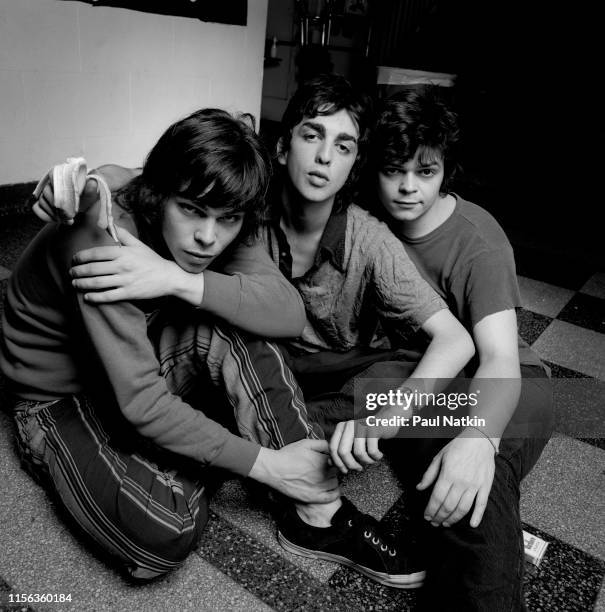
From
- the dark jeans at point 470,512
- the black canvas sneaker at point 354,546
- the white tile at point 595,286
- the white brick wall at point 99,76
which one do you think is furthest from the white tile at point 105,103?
the white tile at point 595,286

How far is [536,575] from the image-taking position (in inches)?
36.9

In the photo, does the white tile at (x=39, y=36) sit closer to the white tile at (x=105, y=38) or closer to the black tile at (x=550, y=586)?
the white tile at (x=105, y=38)

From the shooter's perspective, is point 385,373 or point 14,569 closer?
point 14,569

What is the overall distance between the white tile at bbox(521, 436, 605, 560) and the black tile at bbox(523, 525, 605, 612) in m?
0.03

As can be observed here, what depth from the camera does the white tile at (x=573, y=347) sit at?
1705 millimetres

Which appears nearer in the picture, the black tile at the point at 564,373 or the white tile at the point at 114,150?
the black tile at the point at 564,373

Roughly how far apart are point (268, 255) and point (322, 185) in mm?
184

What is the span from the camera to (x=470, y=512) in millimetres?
856

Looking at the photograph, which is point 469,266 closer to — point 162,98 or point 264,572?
point 264,572

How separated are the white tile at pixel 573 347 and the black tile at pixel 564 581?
0.81 m

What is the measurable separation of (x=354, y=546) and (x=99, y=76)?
7.78ft

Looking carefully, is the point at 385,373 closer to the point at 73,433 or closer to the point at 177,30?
the point at 73,433

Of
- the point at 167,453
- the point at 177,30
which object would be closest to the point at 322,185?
the point at 167,453

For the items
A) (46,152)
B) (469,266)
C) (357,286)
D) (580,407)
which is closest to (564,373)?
(580,407)
